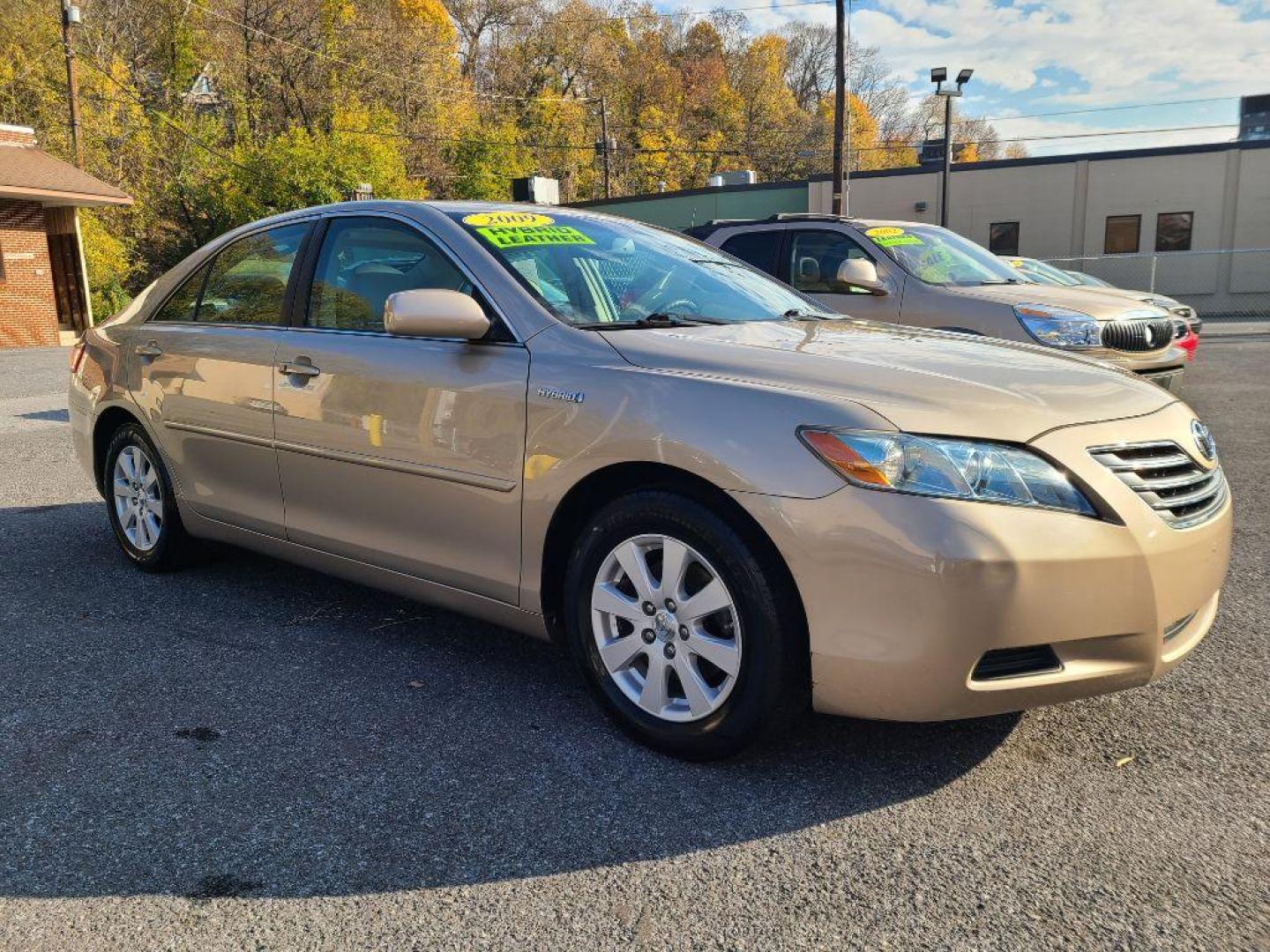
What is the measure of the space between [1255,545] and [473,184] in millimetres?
50437

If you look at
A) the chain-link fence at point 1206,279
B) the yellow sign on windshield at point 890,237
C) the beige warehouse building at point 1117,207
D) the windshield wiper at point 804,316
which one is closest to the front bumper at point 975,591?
the windshield wiper at point 804,316

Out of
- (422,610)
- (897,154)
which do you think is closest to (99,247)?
(422,610)

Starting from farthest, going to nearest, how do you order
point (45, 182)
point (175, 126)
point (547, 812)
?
point (175, 126)
point (45, 182)
point (547, 812)

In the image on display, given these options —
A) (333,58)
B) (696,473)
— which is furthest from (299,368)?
(333,58)

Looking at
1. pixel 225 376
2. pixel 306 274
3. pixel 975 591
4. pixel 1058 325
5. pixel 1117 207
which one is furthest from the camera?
pixel 1117 207

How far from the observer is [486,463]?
3266mm

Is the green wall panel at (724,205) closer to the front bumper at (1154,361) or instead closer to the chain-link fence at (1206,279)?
the chain-link fence at (1206,279)

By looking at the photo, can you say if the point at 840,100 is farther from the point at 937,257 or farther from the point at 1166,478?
the point at 1166,478

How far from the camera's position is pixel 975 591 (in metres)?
2.43

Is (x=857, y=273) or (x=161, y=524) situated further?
(x=857, y=273)

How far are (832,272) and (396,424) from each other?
5895mm

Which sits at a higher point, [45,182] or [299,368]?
[45,182]

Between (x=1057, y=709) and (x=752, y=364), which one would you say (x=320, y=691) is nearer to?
(x=752, y=364)

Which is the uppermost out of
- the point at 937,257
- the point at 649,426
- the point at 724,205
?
the point at 724,205
